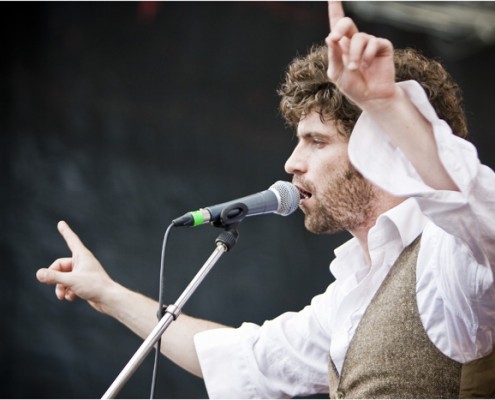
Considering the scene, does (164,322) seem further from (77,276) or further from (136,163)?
(136,163)

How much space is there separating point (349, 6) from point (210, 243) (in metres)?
0.96

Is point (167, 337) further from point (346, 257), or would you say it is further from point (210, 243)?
point (210, 243)

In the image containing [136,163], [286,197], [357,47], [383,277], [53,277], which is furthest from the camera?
[136,163]

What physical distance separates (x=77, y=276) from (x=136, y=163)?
1.10m

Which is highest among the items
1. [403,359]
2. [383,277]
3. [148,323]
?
[148,323]

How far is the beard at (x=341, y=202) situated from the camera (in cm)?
183

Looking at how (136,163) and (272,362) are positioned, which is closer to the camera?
(272,362)

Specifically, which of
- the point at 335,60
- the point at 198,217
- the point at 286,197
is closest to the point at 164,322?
the point at 198,217

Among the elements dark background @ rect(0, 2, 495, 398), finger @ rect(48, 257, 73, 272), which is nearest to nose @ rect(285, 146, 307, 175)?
finger @ rect(48, 257, 73, 272)

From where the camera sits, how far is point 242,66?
2.85 metres

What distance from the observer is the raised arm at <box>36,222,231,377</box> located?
1862mm

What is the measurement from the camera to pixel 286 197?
1560 mm

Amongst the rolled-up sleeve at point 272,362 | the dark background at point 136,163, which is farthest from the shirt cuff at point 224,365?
the dark background at point 136,163

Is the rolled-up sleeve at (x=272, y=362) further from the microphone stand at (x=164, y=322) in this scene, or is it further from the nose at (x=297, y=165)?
the microphone stand at (x=164, y=322)
